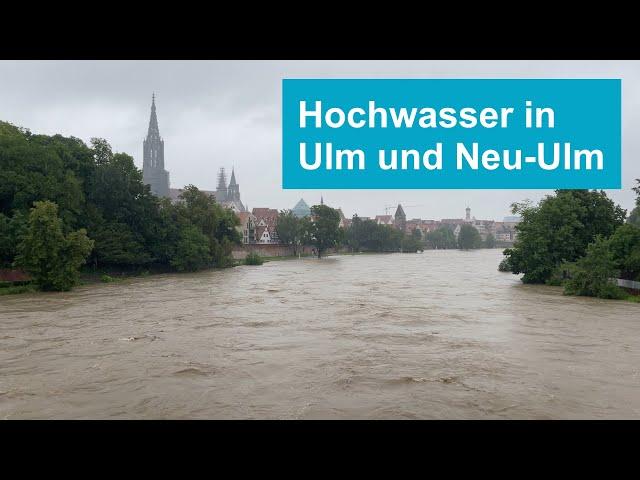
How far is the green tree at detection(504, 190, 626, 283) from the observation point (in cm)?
3456

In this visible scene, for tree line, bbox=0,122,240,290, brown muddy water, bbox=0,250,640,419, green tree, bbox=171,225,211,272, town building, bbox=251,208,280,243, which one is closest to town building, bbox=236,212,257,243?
town building, bbox=251,208,280,243

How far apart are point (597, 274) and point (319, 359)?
21.7 m

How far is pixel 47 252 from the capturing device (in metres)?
29.4

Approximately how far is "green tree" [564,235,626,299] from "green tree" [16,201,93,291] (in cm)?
3078

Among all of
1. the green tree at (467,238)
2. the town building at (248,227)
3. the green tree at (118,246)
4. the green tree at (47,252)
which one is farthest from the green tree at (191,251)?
the green tree at (467,238)

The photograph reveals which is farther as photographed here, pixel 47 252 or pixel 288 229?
pixel 288 229

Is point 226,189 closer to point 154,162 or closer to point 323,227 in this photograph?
point 154,162

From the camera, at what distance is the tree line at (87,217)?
97.9 ft

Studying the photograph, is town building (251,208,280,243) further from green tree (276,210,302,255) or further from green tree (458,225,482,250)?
green tree (458,225,482,250)

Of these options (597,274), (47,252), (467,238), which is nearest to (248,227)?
(47,252)

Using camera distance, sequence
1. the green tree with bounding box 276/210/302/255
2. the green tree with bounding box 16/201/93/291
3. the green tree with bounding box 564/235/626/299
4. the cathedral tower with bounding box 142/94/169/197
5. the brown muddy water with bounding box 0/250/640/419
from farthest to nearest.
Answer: the cathedral tower with bounding box 142/94/169/197, the green tree with bounding box 276/210/302/255, the green tree with bounding box 16/201/93/291, the green tree with bounding box 564/235/626/299, the brown muddy water with bounding box 0/250/640/419

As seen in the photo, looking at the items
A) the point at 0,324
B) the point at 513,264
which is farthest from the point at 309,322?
the point at 513,264

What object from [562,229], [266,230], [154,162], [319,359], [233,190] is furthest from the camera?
[233,190]
